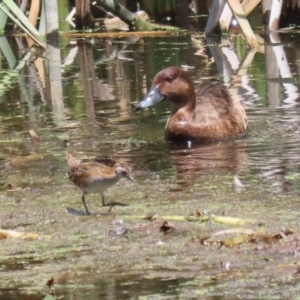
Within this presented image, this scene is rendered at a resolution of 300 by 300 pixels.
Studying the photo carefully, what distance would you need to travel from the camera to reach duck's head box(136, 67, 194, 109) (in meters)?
8.78

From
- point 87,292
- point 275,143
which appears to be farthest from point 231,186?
point 87,292

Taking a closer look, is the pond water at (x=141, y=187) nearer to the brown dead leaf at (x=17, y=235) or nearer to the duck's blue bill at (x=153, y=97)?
the brown dead leaf at (x=17, y=235)

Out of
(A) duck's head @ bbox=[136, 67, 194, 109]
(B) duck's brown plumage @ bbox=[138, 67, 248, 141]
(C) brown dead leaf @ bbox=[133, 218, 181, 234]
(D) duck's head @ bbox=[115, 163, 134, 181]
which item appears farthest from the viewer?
(A) duck's head @ bbox=[136, 67, 194, 109]

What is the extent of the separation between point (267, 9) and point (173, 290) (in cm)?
1152

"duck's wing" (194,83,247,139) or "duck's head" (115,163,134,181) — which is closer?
"duck's head" (115,163,134,181)

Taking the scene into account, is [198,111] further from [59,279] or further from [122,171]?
[59,279]

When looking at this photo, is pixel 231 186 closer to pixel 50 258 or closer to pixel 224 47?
pixel 50 258

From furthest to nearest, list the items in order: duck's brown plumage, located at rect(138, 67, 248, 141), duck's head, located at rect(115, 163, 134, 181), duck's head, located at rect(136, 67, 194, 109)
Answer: duck's head, located at rect(136, 67, 194, 109), duck's brown plumage, located at rect(138, 67, 248, 141), duck's head, located at rect(115, 163, 134, 181)

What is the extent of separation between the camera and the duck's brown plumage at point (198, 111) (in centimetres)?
840

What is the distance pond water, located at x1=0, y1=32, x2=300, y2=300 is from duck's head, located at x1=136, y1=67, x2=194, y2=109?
0.99ft

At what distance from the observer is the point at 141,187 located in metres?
6.38

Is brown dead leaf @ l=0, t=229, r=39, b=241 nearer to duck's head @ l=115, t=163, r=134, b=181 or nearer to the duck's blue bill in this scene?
duck's head @ l=115, t=163, r=134, b=181

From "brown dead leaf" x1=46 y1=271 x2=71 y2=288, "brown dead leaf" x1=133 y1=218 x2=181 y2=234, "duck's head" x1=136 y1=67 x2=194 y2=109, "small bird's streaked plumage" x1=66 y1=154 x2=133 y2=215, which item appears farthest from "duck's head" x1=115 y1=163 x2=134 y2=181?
"duck's head" x1=136 y1=67 x2=194 y2=109

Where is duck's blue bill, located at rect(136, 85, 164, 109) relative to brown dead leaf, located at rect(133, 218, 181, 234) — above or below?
below
